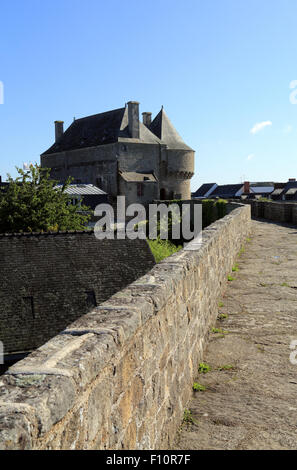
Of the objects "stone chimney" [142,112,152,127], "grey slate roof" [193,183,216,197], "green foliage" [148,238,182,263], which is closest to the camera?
"green foliage" [148,238,182,263]

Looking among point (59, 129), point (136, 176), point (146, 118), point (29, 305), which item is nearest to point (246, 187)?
point (146, 118)

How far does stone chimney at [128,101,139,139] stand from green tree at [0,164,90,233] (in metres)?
19.9

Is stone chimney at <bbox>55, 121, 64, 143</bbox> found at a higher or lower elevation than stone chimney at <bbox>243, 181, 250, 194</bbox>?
higher

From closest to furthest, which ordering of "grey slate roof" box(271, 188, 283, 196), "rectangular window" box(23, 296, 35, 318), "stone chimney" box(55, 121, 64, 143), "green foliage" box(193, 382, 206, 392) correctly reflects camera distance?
"green foliage" box(193, 382, 206, 392) < "rectangular window" box(23, 296, 35, 318) < "stone chimney" box(55, 121, 64, 143) < "grey slate roof" box(271, 188, 283, 196)

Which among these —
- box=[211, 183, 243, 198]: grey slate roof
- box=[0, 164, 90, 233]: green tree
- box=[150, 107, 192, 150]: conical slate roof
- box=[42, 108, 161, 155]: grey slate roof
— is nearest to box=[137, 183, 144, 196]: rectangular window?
box=[42, 108, 161, 155]: grey slate roof

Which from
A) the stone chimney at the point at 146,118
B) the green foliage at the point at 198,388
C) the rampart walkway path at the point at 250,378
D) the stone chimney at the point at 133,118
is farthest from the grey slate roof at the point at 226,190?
the green foliage at the point at 198,388

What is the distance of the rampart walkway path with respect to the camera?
3.05 metres

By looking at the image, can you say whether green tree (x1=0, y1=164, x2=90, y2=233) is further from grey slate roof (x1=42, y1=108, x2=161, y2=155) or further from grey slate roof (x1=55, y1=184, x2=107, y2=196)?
grey slate roof (x1=42, y1=108, x2=161, y2=155)

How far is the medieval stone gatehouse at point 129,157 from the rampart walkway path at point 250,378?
4338cm

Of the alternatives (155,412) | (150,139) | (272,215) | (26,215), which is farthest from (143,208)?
(155,412)

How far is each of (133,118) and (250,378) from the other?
50.1 meters

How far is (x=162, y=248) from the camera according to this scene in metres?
35.7

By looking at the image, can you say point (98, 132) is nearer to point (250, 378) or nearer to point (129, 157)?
point (129, 157)

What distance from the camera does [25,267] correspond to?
20.6 m
